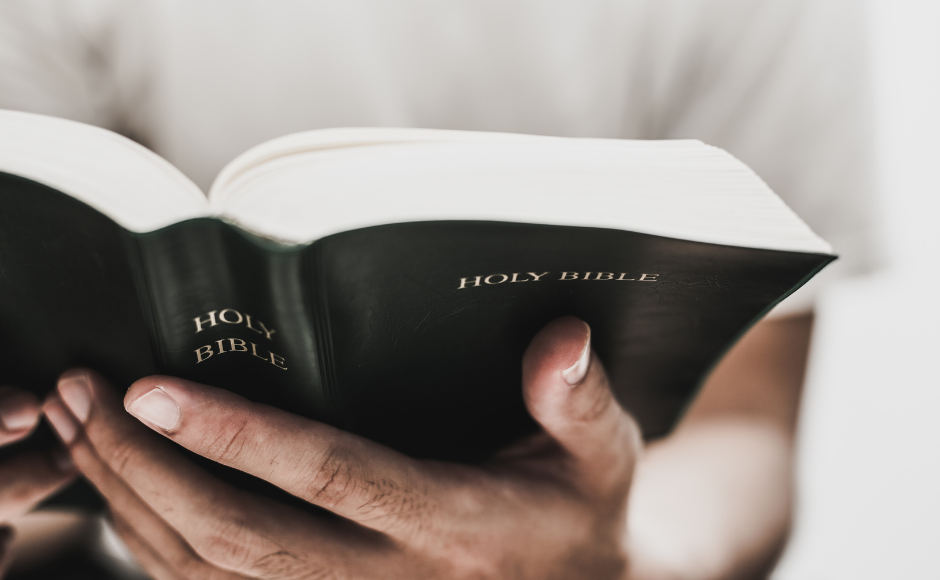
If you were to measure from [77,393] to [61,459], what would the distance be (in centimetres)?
23

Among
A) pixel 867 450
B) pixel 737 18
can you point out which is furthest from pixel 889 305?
pixel 737 18

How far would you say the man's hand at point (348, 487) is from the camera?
0.35 meters

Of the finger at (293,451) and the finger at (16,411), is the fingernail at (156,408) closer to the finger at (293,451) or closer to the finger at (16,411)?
the finger at (293,451)

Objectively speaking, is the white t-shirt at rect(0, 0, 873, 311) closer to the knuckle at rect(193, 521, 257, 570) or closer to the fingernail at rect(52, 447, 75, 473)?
the knuckle at rect(193, 521, 257, 570)

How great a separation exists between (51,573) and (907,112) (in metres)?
1.14

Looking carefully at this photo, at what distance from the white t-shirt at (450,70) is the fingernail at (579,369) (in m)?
0.19

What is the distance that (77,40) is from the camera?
39 cm

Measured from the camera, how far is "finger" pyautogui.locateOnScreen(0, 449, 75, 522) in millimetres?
555

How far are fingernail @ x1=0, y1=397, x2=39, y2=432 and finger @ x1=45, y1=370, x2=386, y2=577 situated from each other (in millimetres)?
97

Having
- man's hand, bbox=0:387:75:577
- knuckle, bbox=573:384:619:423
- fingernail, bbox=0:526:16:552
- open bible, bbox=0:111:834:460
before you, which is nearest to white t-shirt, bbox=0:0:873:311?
open bible, bbox=0:111:834:460

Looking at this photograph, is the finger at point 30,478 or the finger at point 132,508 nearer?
the finger at point 132,508

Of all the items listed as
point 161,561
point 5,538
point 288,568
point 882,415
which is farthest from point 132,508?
point 882,415

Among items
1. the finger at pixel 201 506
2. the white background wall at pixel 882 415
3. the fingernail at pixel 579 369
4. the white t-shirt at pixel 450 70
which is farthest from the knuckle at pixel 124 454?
the white background wall at pixel 882 415

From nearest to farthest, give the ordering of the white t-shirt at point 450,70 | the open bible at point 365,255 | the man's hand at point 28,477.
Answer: the open bible at point 365,255 → the white t-shirt at point 450,70 → the man's hand at point 28,477
